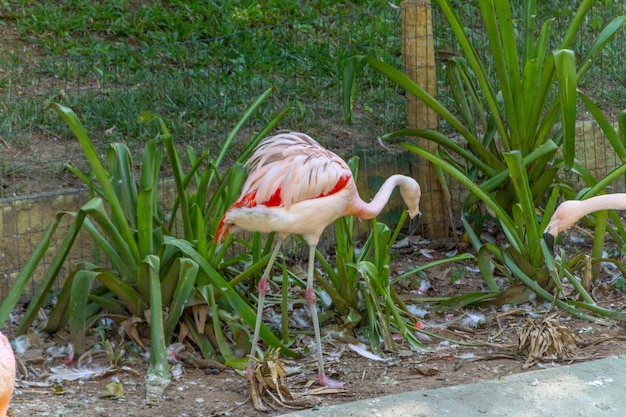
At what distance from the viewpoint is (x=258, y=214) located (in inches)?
173

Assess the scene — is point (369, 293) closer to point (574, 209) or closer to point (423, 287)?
point (423, 287)

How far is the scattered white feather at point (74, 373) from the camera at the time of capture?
4383 mm

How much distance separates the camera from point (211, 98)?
6227 mm

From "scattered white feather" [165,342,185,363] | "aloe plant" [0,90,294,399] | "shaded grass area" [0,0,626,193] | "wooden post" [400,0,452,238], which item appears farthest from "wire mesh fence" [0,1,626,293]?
"scattered white feather" [165,342,185,363]

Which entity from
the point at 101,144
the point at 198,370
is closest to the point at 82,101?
the point at 101,144

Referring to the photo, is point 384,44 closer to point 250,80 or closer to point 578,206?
point 250,80

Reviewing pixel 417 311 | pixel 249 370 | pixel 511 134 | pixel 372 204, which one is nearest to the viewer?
pixel 249 370

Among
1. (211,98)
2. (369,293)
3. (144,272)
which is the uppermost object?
(211,98)

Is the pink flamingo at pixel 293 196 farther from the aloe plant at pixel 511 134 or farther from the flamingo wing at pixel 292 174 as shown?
the aloe plant at pixel 511 134

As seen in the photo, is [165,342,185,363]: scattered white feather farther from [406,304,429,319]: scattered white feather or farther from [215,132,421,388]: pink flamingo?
[406,304,429,319]: scattered white feather

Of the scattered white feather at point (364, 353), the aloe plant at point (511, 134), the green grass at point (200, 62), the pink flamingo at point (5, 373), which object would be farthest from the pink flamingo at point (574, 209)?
the pink flamingo at point (5, 373)

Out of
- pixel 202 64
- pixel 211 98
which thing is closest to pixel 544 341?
pixel 211 98

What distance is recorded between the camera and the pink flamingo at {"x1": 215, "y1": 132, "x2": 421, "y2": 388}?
4.37 m

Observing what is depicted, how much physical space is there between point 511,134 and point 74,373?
110 inches
